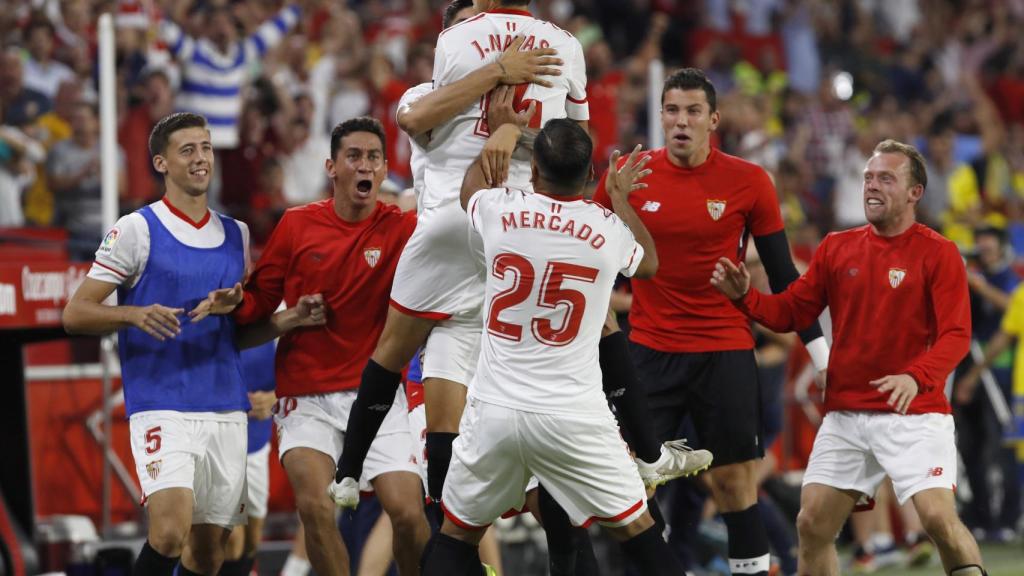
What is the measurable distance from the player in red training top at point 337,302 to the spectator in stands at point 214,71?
→ 5503 millimetres

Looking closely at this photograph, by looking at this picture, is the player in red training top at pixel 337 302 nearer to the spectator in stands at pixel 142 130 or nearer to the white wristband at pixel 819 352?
the white wristband at pixel 819 352

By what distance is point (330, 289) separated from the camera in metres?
7.48

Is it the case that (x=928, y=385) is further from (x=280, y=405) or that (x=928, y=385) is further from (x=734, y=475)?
(x=280, y=405)

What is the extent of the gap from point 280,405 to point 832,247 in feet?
9.28

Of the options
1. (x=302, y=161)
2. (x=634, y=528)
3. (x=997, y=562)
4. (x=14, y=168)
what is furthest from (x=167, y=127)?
(x=997, y=562)

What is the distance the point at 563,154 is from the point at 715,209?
6.02ft

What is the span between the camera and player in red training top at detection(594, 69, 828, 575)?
7586 millimetres

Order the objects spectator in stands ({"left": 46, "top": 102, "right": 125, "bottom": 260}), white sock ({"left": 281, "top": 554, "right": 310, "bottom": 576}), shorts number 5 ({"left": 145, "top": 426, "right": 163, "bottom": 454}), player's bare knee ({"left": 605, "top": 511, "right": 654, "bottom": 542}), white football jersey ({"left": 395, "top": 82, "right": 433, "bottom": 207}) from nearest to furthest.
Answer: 1. player's bare knee ({"left": 605, "top": 511, "right": 654, "bottom": 542})
2. white football jersey ({"left": 395, "top": 82, "right": 433, "bottom": 207})
3. shorts number 5 ({"left": 145, "top": 426, "right": 163, "bottom": 454})
4. white sock ({"left": 281, "top": 554, "right": 310, "bottom": 576})
5. spectator in stands ({"left": 46, "top": 102, "right": 125, "bottom": 260})

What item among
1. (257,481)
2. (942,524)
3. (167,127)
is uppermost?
(167,127)

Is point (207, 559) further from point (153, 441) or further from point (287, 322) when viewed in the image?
point (287, 322)

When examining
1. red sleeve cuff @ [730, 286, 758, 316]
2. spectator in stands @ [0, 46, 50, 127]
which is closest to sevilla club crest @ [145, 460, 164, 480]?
red sleeve cuff @ [730, 286, 758, 316]

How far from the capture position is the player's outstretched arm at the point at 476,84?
20.7ft

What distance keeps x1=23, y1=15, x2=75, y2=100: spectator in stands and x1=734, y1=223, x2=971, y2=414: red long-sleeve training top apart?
287 inches

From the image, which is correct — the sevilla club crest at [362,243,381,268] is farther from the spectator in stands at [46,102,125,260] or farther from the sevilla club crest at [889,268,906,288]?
the spectator in stands at [46,102,125,260]
